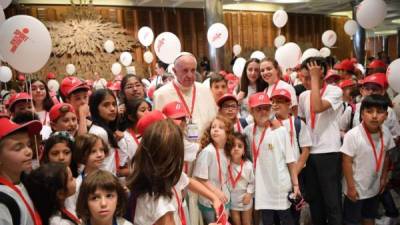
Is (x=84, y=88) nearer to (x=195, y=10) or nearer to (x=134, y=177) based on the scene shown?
(x=134, y=177)

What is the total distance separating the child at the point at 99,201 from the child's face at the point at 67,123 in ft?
3.32

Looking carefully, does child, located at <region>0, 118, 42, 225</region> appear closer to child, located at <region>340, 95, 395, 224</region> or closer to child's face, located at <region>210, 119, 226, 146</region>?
child's face, located at <region>210, 119, 226, 146</region>

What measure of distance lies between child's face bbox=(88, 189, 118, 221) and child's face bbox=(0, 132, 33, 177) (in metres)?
0.37

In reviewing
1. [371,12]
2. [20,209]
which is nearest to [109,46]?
[371,12]

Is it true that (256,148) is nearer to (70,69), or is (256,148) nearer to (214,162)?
(214,162)

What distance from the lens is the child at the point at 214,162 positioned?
2.95m

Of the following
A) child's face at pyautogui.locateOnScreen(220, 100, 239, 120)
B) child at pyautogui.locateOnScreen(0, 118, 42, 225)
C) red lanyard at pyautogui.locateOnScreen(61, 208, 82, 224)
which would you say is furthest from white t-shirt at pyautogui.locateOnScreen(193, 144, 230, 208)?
child at pyautogui.locateOnScreen(0, 118, 42, 225)

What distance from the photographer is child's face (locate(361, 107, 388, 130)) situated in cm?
309

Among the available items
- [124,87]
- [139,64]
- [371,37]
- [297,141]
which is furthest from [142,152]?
[371,37]

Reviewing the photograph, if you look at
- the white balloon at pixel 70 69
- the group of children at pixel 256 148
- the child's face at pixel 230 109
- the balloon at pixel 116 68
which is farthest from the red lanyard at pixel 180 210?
the white balloon at pixel 70 69

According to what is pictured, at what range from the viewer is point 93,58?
453 inches

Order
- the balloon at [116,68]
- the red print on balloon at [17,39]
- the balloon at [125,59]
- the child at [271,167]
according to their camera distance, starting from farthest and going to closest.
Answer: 1. the balloon at [125,59]
2. the balloon at [116,68]
3. the child at [271,167]
4. the red print on balloon at [17,39]

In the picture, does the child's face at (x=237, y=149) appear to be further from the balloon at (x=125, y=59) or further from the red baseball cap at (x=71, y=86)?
the balloon at (x=125, y=59)

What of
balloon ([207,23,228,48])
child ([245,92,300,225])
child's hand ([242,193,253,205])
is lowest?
child's hand ([242,193,253,205])
